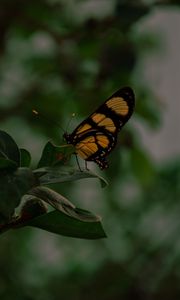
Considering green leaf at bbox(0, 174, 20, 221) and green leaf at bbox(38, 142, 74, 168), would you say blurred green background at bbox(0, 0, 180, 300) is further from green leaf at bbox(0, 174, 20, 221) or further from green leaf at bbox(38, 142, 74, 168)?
green leaf at bbox(0, 174, 20, 221)

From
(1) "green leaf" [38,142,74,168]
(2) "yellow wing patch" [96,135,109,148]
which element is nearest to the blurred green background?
(2) "yellow wing patch" [96,135,109,148]

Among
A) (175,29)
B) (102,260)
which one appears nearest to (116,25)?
(102,260)

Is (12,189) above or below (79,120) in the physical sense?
above

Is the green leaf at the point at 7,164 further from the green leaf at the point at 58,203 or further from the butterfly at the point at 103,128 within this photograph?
the butterfly at the point at 103,128

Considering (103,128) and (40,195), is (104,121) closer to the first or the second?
(103,128)

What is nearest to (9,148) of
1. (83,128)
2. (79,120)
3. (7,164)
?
(7,164)

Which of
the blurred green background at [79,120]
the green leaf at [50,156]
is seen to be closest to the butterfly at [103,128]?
the green leaf at [50,156]
